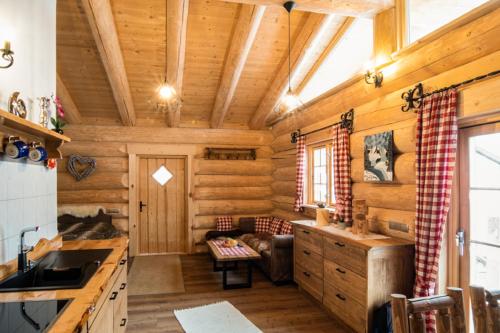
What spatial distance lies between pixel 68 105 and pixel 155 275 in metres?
3.25

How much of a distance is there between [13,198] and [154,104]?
13.7 ft

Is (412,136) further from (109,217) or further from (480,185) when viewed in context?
(109,217)

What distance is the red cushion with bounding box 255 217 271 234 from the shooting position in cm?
655

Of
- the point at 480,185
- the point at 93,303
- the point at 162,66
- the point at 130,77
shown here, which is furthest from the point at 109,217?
the point at 480,185

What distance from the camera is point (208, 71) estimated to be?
529 cm

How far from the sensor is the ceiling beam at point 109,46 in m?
3.48

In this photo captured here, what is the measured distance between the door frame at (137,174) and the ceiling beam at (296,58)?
175 cm

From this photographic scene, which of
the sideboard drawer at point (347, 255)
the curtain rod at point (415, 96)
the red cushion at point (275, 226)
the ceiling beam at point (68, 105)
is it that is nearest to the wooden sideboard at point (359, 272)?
the sideboard drawer at point (347, 255)

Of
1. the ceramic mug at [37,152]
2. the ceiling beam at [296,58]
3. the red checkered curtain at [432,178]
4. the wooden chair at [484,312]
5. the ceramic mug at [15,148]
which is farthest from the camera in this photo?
the ceiling beam at [296,58]

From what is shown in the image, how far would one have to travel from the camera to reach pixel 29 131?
228 cm

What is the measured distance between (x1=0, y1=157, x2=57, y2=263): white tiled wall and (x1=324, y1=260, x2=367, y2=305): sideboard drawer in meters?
2.82

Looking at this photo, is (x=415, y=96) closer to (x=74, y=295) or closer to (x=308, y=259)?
(x=308, y=259)

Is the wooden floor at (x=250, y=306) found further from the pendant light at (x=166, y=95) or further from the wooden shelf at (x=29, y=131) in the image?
the pendant light at (x=166, y=95)

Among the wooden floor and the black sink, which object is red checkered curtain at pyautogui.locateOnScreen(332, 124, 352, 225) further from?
the black sink
